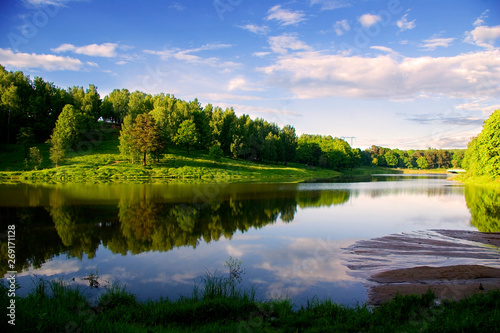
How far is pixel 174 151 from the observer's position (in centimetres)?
7969

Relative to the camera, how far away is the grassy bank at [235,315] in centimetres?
671

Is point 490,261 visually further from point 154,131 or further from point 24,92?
point 24,92

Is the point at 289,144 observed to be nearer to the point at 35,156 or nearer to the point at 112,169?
the point at 112,169

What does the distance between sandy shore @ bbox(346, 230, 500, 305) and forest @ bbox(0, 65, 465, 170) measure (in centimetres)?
5296

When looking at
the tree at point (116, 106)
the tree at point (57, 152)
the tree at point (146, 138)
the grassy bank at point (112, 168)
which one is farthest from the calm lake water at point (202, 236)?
the tree at point (116, 106)

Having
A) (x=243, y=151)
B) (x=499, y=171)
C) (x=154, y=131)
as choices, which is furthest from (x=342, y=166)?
(x=154, y=131)

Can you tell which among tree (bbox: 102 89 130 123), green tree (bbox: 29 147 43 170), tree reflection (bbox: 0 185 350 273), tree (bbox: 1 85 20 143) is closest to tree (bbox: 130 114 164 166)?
green tree (bbox: 29 147 43 170)

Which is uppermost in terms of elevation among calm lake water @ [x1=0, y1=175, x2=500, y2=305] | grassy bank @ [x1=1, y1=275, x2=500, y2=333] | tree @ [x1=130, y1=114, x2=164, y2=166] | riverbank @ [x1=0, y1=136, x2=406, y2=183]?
tree @ [x1=130, y1=114, x2=164, y2=166]

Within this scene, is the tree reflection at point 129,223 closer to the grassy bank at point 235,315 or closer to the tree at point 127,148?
the grassy bank at point 235,315

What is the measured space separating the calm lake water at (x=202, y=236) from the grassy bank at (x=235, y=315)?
4.42 feet

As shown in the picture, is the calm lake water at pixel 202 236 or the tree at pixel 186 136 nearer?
the calm lake water at pixel 202 236

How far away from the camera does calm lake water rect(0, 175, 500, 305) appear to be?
11672mm

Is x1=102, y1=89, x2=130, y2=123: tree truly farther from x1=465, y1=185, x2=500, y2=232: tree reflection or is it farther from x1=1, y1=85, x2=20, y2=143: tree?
x1=465, y1=185, x2=500, y2=232: tree reflection

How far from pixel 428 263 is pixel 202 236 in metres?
11.5
